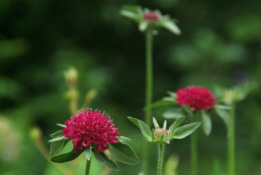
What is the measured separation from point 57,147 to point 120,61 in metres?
2.59

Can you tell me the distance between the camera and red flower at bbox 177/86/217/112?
2.80 feet

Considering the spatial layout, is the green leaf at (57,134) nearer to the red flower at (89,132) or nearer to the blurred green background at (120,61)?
the red flower at (89,132)

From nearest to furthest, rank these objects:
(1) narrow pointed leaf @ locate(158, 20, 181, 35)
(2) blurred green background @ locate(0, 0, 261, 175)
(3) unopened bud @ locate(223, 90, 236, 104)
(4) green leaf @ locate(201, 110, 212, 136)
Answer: (4) green leaf @ locate(201, 110, 212, 136) → (3) unopened bud @ locate(223, 90, 236, 104) → (1) narrow pointed leaf @ locate(158, 20, 181, 35) → (2) blurred green background @ locate(0, 0, 261, 175)

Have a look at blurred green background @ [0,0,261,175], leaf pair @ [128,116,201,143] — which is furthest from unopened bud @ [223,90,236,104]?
blurred green background @ [0,0,261,175]

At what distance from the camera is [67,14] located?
317cm

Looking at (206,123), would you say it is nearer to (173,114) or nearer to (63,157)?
(173,114)

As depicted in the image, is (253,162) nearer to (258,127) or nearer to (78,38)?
(258,127)

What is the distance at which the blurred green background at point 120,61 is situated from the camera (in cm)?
262

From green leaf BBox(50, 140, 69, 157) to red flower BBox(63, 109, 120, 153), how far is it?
0.03 meters

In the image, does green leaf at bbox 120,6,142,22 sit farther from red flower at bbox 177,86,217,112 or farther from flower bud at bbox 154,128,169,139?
flower bud at bbox 154,128,169,139

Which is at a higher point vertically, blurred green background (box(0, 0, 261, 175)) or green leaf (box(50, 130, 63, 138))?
blurred green background (box(0, 0, 261, 175))

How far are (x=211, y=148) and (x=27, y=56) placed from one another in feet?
4.63

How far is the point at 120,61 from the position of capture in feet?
10.7

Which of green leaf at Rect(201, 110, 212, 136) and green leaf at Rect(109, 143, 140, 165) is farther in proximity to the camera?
green leaf at Rect(201, 110, 212, 136)
